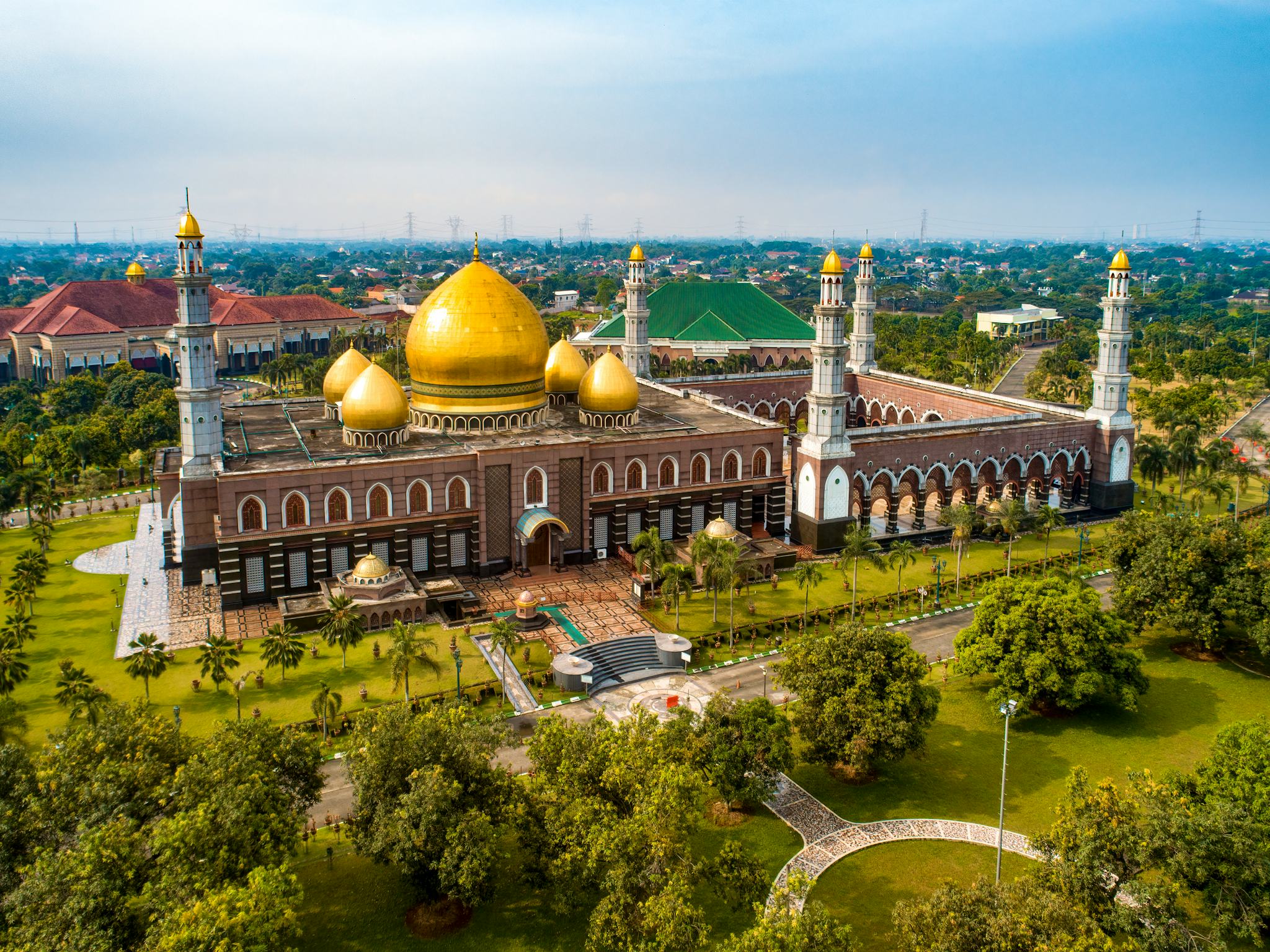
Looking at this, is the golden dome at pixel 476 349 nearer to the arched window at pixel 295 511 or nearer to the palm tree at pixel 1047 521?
the arched window at pixel 295 511

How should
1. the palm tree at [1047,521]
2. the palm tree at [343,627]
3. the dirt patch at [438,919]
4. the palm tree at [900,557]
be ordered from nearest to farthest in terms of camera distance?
1. the dirt patch at [438,919]
2. the palm tree at [343,627]
3. the palm tree at [900,557]
4. the palm tree at [1047,521]

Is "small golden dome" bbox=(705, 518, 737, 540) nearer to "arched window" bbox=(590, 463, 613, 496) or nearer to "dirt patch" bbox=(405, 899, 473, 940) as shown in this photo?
"arched window" bbox=(590, 463, 613, 496)

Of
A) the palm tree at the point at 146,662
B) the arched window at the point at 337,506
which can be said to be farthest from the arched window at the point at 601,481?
the palm tree at the point at 146,662

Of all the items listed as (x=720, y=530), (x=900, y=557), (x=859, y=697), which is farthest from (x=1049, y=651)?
(x=720, y=530)

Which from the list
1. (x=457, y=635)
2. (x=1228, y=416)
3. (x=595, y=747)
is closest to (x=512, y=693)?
(x=457, y=635)

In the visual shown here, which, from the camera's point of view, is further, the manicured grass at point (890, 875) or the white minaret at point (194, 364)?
the white minaret at point (194, 364)

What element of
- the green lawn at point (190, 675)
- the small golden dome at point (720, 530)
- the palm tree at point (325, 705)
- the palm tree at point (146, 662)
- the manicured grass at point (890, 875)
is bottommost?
the manicured grass at point (890, 875)

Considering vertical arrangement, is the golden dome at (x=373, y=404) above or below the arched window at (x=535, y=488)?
above
